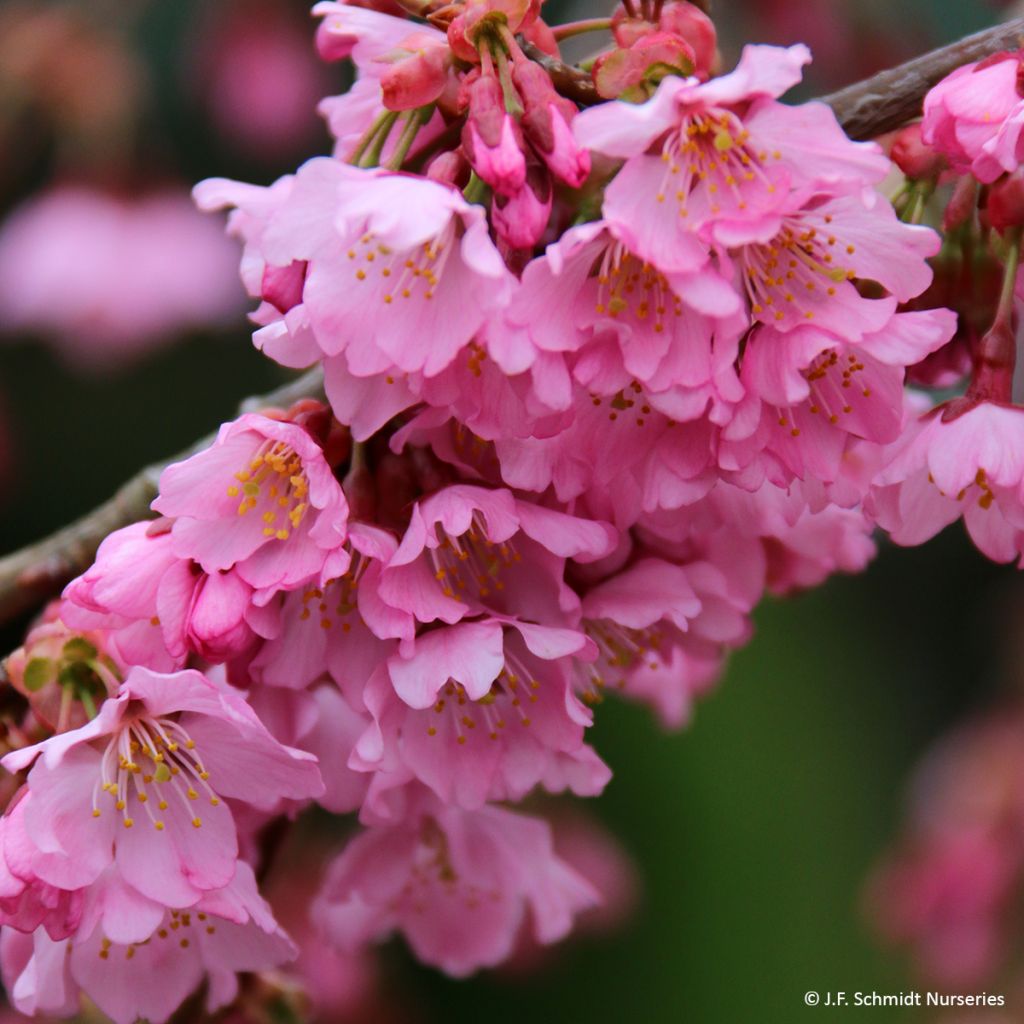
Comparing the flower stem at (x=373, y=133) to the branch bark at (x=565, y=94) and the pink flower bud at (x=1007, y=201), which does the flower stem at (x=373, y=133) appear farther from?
the pink flower bud at (x=1007, y=201)

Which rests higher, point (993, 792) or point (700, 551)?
point (700, 551)

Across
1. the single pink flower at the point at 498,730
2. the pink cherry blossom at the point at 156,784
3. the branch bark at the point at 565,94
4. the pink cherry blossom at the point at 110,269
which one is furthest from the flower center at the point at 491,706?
the pink cherry blossom at the point at 110,269

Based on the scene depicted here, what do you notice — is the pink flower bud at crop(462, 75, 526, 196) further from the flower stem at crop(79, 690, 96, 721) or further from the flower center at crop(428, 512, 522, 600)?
the flower stem at crop(79, 690, 96, 721)

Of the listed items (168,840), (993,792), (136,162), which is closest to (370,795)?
(168,840)

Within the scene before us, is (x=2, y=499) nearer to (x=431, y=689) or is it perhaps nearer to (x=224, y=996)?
(x=224, y=996)

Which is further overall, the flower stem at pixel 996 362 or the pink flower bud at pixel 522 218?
the flower stem at pixel 996 362

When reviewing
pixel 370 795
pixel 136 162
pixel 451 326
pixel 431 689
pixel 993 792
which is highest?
pixel 451 326

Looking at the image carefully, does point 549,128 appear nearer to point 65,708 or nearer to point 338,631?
point 338,631
